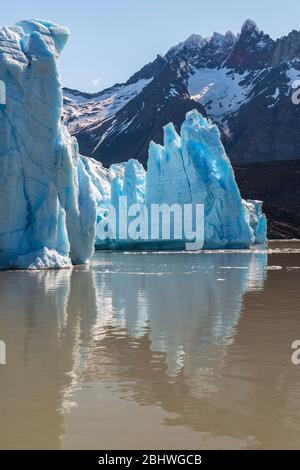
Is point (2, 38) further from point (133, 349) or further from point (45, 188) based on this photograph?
point (133, 349)

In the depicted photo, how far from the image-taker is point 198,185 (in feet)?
158

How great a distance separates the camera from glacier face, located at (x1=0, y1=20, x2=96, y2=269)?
26844 mm

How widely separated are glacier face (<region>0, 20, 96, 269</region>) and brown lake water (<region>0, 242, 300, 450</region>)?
A: 972 centimetres

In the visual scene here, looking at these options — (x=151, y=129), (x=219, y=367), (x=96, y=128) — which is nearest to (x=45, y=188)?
(x=219, y=367)

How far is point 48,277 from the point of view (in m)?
23.7

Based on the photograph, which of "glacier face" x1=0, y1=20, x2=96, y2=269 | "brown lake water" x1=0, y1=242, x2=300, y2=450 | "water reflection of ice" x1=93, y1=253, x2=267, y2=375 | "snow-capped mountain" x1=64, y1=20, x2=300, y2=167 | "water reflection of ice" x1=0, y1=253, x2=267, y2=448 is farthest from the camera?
"snow-capped mountain" x1=64, y1=20, x2=300, y2=167

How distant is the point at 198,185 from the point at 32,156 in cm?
2201

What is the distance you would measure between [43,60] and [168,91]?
6295 inches

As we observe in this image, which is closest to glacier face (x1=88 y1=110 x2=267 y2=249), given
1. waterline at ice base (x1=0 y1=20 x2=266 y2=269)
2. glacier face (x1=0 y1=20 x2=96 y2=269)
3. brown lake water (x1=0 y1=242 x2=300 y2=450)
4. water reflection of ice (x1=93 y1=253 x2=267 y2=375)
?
waterline at ice base (x1=0 y1=20 x2=266 y2=269)

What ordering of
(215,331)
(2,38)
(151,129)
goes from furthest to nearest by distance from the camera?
(151,129)
(2,38)
(215,331)

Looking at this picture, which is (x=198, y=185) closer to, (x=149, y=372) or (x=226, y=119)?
(x=149, y=372)

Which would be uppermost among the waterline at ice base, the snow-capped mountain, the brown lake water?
the snow-capped mountain

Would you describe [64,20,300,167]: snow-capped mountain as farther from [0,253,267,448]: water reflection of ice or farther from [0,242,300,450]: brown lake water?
[0,242,300,450]: brown lake water

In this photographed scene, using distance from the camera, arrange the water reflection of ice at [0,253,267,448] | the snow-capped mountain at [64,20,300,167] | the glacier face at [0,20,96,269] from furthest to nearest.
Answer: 1. the snow-capped mountain at [64,20,300,167]
2. the glacier face at [0,20,96,269]
3. the water reflection of ice at [0,253,267,448]
